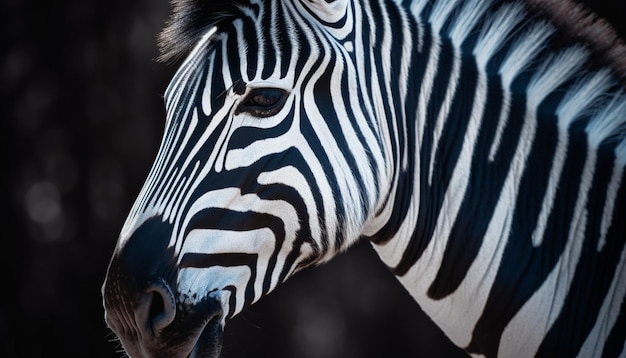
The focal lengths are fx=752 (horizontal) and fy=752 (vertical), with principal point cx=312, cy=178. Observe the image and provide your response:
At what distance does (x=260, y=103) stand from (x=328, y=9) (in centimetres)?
39

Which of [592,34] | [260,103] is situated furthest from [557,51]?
[260,103]

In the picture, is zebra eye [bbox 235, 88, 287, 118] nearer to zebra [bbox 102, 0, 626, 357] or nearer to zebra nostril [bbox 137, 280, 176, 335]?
zebra [bbox 102, 0, 626, 357]

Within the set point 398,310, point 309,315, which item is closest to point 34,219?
point 309,315

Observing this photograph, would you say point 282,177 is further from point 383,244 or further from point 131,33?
point 131,33

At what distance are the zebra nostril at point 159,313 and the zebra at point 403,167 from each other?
0.01 m

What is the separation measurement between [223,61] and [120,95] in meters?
5.28

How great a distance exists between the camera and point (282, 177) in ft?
7.59

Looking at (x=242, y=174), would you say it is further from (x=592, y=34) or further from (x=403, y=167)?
(x=592, y=34)

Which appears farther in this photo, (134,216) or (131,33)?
(131,33)

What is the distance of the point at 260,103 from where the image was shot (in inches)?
90.9

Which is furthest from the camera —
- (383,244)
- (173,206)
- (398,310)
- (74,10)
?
(74,10)

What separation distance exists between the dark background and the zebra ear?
185 inches

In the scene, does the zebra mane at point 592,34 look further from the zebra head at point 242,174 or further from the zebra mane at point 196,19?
the zebra mane at point 196,19

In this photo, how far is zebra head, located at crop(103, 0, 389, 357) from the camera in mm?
2201
